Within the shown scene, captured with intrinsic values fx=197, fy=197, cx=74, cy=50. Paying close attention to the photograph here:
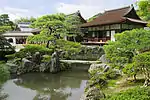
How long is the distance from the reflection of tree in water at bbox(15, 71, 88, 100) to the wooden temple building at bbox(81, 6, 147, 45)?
11911mm

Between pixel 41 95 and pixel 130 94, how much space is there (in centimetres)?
774

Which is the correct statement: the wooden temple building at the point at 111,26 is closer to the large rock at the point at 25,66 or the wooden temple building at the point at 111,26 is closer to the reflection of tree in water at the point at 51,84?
the large rock at the point at 25,66

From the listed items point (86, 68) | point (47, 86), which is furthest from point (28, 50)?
point (47, 86)

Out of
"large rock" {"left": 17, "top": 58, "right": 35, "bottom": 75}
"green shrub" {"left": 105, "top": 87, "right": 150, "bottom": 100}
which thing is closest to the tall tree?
"large rock" {"left": 17, "top": 58, "right": 35, "bottom": 75}

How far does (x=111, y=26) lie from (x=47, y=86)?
15.7 meters

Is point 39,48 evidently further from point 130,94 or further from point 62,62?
point 130,94

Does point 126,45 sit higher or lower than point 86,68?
higher

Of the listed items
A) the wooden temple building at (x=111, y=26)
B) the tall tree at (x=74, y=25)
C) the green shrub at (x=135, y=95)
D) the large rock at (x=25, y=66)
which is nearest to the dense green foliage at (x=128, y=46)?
the green shrub at (x=135, y=95)

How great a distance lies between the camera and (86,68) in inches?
766

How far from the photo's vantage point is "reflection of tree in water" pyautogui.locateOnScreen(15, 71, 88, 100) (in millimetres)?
11656

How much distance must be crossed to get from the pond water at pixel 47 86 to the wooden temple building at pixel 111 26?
10.4 metres

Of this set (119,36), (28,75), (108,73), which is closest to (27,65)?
(28,75)

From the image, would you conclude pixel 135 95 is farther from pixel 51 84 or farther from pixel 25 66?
pixel 25 66

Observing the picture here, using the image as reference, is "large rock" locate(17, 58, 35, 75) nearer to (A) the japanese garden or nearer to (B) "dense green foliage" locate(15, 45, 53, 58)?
(A) the japanese garden
